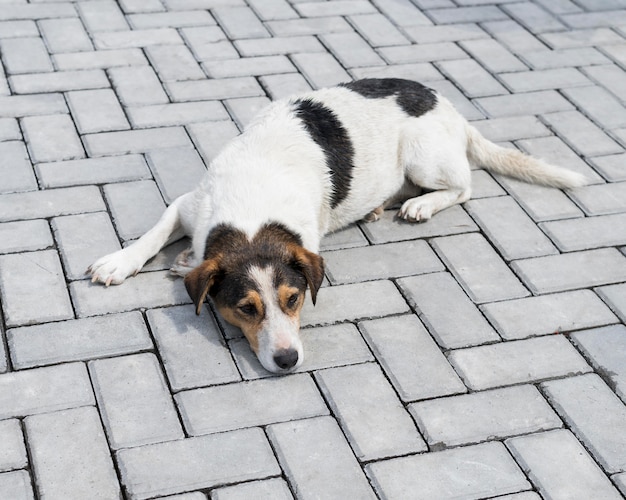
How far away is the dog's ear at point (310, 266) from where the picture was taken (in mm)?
3832

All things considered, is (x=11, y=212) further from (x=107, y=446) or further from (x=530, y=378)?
(x=530, y=378)

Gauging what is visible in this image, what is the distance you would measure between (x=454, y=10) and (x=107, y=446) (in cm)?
465

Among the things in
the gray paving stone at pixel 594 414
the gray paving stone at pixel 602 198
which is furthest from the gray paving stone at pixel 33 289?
the gray paving stone at pixel 602 198

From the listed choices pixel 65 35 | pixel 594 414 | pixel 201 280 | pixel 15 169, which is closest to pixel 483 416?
pixel 594 414

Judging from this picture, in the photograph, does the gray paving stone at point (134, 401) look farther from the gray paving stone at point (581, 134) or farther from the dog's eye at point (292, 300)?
the gray paving stone at point (581, 134)

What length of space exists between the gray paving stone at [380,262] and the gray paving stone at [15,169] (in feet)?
5.05

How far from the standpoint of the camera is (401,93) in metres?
4.81

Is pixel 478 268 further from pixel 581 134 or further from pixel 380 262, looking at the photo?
pixel 581 134

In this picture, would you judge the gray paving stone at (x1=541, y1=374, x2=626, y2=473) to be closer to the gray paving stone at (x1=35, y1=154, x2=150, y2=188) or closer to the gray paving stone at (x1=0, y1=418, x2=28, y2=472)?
the gray paving stone at (x1=0, y1=418, x2=28, y2=472)

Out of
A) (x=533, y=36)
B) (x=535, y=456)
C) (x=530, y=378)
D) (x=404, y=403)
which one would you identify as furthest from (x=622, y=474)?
(x=533, y=36)

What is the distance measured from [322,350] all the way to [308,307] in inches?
11.2

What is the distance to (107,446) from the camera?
3342 millimetres

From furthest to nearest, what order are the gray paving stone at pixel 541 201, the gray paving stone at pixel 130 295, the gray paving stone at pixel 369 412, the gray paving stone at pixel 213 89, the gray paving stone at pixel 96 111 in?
Answer: 1. the gray paving stone at pixel 213 89
2. the gray paving stone at pixel 96 111
3. the gray paving stone at pixel 541 201
4. the gray paving stone at pixel 130 295
5. the gray paving stone at pixel 369 412

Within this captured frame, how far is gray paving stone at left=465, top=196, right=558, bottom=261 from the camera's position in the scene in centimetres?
461
